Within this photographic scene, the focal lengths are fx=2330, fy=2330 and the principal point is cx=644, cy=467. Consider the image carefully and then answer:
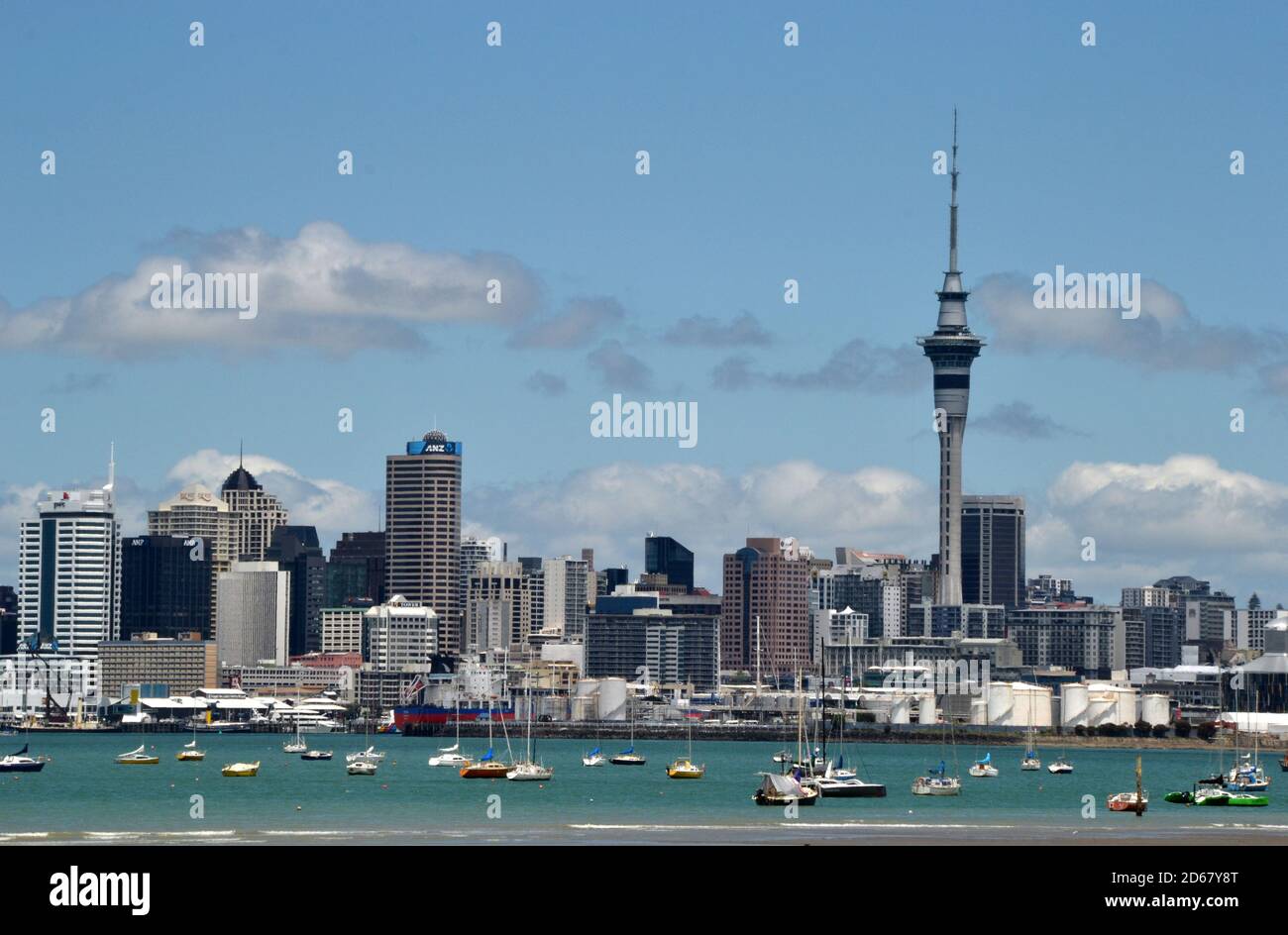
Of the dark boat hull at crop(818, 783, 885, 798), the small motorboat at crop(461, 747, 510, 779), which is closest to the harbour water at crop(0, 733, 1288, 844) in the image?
the dark boat hull at crop(818, 783, 885, 798)

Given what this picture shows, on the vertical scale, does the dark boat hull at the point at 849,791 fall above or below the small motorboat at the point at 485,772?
above

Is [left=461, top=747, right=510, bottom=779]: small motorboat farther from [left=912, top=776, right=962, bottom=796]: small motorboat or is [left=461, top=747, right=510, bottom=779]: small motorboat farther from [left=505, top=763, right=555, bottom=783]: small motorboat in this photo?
[left=912, top=776, right=962, bottom=796]: small motorboat

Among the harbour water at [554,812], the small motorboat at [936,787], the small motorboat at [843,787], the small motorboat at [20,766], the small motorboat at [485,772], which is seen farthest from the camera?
the small motorboat at [20,766]

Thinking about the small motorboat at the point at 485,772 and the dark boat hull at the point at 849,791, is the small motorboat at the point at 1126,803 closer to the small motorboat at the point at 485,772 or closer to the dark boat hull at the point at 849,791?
the dark boat hull at the point at 849,791

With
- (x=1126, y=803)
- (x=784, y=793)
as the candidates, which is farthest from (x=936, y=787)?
(x=784, y=793)

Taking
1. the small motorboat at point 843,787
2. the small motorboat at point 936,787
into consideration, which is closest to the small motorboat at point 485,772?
the small motorboat at point 936,787

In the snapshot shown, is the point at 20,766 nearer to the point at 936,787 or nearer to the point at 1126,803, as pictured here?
the point at 936,787

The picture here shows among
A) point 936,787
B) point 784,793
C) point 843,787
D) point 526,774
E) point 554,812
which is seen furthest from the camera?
point 526,774
